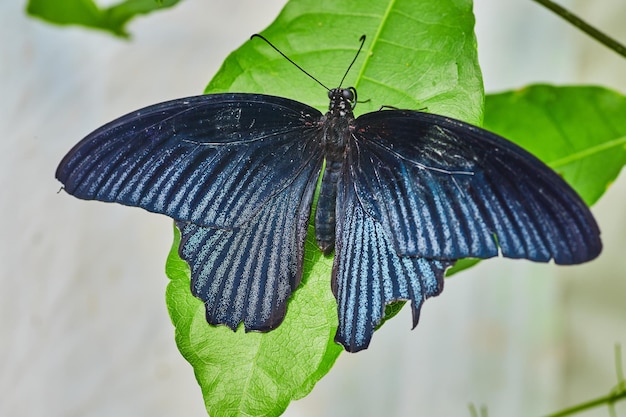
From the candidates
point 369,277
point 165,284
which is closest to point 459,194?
point 369,277

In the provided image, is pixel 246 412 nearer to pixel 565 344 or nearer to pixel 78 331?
pixel 78 331

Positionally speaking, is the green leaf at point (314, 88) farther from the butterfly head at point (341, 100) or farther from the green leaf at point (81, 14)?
the green leaf at point (81, 14)

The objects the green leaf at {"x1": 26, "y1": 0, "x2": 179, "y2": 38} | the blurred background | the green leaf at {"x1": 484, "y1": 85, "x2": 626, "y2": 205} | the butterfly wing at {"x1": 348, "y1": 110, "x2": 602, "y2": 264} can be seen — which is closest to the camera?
the butterfly wing at {"x1": 348, "y1": 110, "x2": 602, "y2": 264}

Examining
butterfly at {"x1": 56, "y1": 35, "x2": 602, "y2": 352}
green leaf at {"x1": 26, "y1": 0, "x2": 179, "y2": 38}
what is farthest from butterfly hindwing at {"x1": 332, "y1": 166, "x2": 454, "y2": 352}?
green leaf at {"x1": 26, "y1": 0, "x2": 179, "y2": 38}

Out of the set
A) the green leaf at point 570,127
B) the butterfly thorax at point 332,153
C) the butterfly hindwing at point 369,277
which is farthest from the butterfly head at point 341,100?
the green leaf at point 570,127

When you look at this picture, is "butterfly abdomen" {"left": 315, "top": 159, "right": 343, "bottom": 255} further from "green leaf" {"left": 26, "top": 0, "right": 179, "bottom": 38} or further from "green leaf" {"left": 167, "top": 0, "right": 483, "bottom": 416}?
"green leaf" {"left": 26, "top": 0, "right": 179, "bottom": 38}
